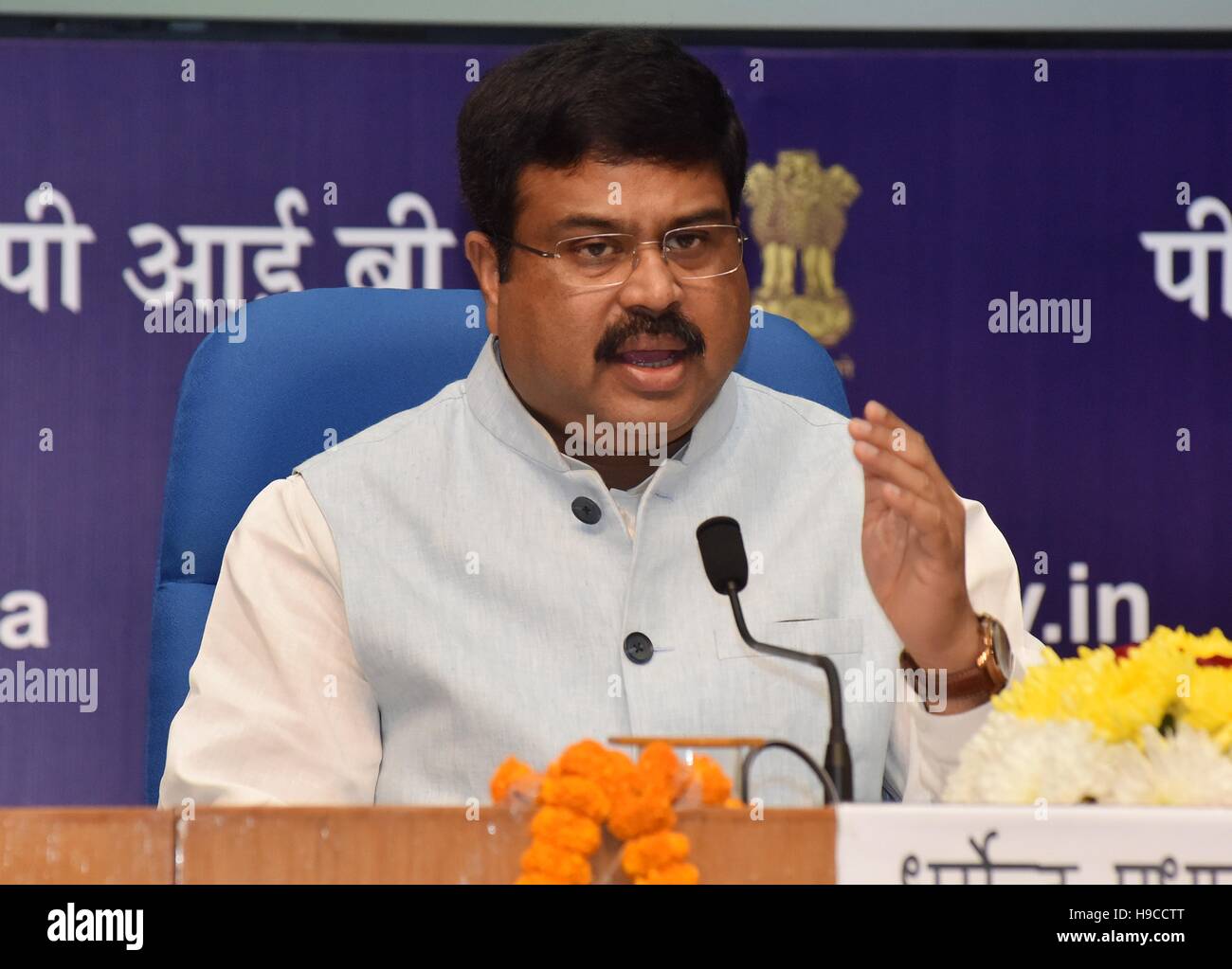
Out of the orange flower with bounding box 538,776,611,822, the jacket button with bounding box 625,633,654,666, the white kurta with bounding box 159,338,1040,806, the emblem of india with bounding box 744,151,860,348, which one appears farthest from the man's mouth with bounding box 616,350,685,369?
the emblem of india with bounding box 744,151,860,348

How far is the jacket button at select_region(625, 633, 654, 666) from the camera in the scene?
161 cm

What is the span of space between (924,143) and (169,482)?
1410 mm

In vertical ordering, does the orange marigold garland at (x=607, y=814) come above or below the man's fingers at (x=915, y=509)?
below

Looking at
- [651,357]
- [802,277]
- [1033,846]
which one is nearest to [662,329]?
[651,357]

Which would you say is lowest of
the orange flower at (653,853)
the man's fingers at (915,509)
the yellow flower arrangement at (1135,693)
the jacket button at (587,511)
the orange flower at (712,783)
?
the orange flower at (653,853)

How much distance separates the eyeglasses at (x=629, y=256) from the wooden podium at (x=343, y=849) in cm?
87

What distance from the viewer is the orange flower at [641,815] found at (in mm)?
878

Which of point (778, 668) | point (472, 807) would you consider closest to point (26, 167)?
point (778, 668)

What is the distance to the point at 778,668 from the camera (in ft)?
5.39

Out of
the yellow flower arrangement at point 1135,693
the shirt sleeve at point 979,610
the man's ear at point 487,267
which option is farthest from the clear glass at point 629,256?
the yellow flower arrangement at point 1135,693

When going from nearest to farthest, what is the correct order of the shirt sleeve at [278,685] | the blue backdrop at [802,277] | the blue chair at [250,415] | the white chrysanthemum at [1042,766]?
the white chrysanthemum at [1042,766] → the shirt sleeve at [278,685] → the blue chair at [250,415] → the blue backdrop at [802,277]

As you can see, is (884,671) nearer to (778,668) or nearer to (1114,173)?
(778,668)

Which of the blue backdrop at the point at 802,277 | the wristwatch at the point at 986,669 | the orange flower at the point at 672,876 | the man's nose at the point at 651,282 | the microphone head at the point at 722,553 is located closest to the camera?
the orange flower at the point at 672,876

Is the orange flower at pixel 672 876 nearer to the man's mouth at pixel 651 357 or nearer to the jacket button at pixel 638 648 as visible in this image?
the jacket button at pixel 638 648
